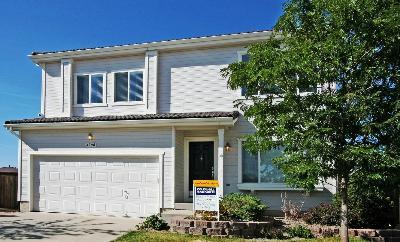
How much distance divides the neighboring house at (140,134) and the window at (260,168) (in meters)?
0.04

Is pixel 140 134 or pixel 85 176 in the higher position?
pixel 140 134

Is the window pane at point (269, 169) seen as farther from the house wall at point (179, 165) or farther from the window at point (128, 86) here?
the window at point (128, 86)

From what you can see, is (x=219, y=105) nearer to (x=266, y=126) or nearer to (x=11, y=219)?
(x=266, y=126)

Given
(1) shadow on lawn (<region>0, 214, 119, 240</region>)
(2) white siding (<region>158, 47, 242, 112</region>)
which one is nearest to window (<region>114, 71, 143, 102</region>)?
(2) white siding (<region>158, 47, 242, 112</region>)

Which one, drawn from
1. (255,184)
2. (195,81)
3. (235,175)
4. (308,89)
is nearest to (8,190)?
(195,81)

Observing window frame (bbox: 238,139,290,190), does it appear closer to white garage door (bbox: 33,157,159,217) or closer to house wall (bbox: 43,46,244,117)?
house wall (bbox: 43,46,244,117)

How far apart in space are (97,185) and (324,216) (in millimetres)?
8561

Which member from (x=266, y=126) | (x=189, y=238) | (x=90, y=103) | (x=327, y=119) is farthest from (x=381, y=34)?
(x=90, y=103)

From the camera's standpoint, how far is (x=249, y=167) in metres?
15.8

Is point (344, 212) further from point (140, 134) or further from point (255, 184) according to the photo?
point (140, 134)

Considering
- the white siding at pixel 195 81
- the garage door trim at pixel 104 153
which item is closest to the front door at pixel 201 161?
the white siding at pixel 195 81

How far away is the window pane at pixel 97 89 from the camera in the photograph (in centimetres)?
1819

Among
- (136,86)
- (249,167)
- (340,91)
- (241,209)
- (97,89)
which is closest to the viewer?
(340,91)

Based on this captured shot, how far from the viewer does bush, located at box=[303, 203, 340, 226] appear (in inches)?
499
